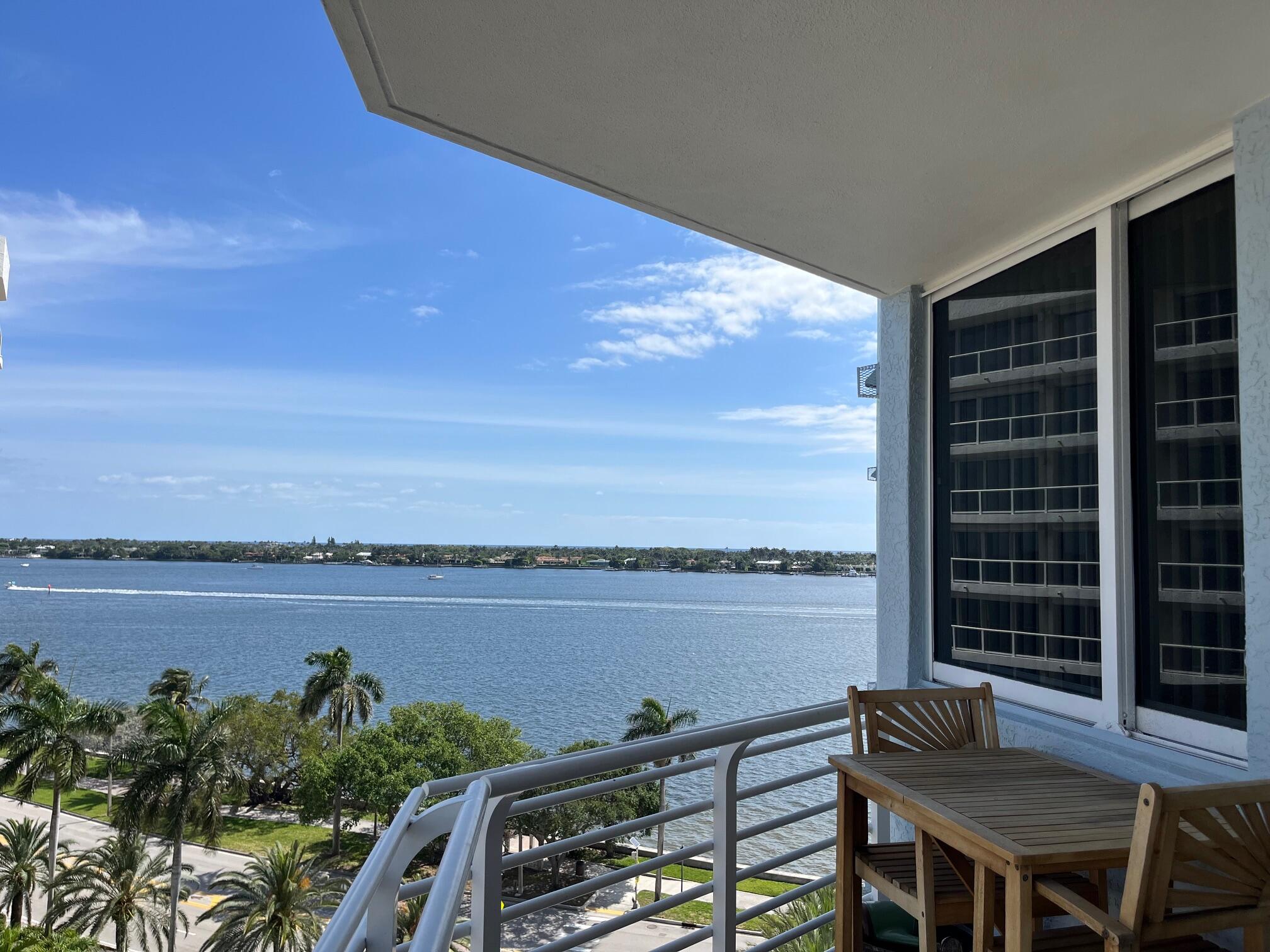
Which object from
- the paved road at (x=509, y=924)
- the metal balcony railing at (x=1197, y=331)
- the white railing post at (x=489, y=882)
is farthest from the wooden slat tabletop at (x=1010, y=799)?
the paved road at (x=509, y=924)

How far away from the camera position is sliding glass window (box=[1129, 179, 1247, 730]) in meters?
1.96

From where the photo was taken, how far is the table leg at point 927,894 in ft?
5.68

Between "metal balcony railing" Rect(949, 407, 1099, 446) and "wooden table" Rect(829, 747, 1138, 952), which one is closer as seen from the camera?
"wooden table" Rect(829, 747, 1138, 952)

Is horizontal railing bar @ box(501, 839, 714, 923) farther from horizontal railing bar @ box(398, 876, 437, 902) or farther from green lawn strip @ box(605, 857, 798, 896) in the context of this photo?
green lawn strip @ box(605, 857, 798, 896)

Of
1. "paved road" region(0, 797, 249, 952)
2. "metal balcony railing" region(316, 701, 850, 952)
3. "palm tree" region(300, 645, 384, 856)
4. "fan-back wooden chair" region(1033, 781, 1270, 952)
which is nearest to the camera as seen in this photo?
"metal balcony railing" region(316, 701, 850, 952)

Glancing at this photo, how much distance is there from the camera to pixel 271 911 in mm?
17656

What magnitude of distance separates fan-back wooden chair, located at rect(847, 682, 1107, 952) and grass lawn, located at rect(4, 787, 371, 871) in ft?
95.2

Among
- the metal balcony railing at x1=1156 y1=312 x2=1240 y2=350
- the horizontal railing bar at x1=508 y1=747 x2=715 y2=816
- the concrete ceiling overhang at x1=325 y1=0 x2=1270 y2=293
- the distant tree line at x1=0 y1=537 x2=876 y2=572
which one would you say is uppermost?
the concrete ceiling overhang at x1=325 y1=0 x2=1270 y2=293

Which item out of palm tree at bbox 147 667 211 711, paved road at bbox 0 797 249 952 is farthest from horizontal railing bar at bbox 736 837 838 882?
palm tree at bbox 147 667 211 711

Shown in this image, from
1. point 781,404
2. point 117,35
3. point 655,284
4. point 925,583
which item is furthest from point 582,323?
point 925,583

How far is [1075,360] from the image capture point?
98.2 inches

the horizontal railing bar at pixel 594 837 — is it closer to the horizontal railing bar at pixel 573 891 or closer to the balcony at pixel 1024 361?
the horizontal railing bar at pixel 573 891

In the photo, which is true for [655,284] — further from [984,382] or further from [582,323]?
[984,382]

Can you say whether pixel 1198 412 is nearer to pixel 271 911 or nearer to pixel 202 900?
pixel 271 911
